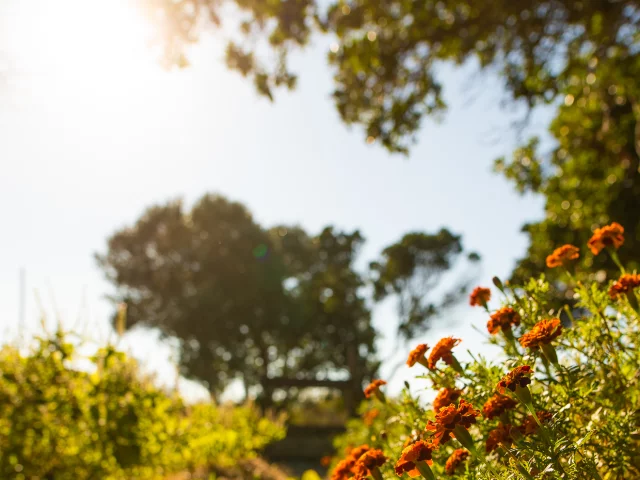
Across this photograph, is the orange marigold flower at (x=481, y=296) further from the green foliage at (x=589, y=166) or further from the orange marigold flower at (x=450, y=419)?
the green foliage at (x=589, y=166)

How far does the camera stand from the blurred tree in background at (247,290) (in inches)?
1009

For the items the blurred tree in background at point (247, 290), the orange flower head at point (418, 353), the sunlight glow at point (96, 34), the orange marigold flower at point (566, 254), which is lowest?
the orange flower head at point (418, 353)

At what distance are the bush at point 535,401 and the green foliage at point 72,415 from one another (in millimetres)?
2585

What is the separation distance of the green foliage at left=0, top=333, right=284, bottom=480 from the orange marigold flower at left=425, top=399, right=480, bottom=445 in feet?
10.3

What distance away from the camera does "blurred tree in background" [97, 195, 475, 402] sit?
84.1 feet

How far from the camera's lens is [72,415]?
3.93 meters

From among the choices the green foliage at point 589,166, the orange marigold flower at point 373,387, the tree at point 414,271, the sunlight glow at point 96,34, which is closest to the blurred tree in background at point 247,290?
the tree at point 414,271

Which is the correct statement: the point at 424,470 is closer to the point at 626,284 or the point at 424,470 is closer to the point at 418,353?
the point at 418,353

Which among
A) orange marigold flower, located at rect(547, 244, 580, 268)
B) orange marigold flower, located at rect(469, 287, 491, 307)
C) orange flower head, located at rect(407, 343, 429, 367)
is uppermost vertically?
orange marigold flower, located at rect(547, 244, 580, 268)

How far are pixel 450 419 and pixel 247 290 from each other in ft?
82.9

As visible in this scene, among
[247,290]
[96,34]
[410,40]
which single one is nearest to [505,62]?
[410,40]

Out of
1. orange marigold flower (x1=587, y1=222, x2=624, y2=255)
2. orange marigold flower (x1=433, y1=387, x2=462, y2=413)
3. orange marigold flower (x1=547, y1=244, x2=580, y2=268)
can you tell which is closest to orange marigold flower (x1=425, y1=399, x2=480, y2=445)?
orange marigold flower (x1=433, y1=387, x2=462, y2=413)

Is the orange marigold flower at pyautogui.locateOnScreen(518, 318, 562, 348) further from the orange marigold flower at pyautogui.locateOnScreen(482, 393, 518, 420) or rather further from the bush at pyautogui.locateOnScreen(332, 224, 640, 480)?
the orange marigold flower at pyautogui.locateOnScreen(482, 393, 518, 420)

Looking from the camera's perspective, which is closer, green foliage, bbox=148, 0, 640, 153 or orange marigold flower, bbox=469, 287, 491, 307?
orange marigold flower, bbox=469, 287, 491, 307
